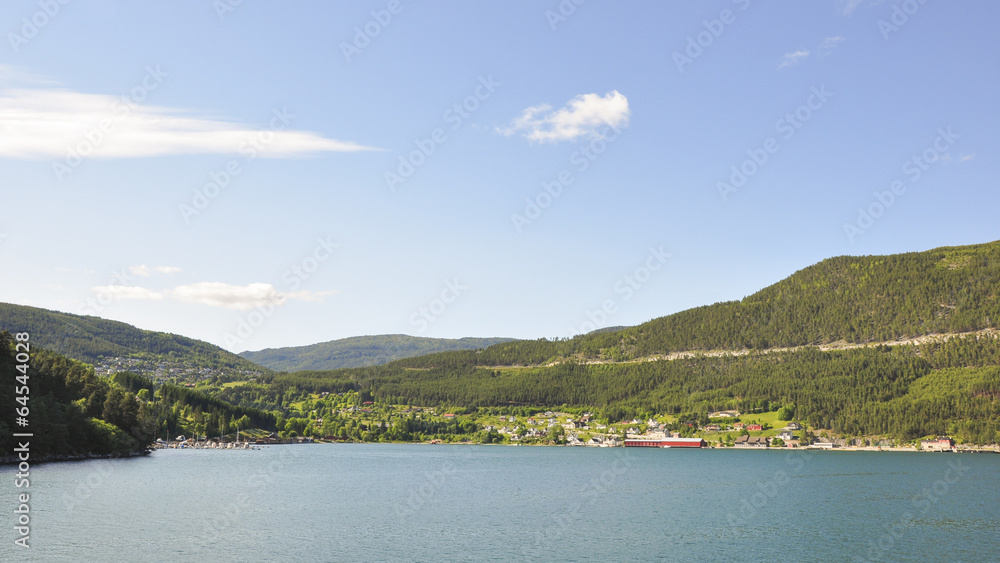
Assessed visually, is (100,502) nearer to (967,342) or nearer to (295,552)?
(295,552)

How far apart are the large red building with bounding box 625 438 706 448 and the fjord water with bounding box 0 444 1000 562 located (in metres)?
75.9

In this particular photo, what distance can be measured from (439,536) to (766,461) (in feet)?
306

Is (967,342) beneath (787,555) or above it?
above

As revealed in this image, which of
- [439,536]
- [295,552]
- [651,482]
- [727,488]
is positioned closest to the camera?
[295,552]

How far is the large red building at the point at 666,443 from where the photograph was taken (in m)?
174

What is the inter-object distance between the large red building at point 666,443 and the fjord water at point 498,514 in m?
75.9

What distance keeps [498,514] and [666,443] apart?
130m

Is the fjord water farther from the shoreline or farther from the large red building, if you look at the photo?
the large red building

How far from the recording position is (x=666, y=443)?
178 m

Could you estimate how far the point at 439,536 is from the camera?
47.4 m

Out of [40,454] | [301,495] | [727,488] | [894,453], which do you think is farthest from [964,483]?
[40,454]

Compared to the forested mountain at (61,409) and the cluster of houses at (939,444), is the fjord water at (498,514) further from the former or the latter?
the cluster of houses at (939,444)

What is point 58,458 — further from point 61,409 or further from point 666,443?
point 666,443

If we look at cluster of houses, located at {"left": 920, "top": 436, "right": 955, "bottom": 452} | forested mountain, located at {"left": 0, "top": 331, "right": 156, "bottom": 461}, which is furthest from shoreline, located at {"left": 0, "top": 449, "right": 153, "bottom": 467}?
cluster of houses, located at {"left": 920, "top": 436, "right": 955, "bottom": 452}
